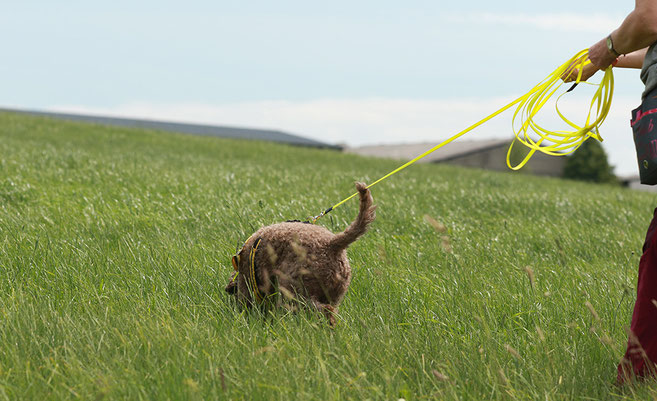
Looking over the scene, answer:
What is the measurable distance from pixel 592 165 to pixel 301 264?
153 ft

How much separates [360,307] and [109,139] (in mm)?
21675

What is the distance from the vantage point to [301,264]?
10.9ft

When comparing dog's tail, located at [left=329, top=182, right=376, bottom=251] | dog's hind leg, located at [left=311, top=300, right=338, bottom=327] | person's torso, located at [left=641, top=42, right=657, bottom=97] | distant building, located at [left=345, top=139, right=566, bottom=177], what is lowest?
distant building, located at [left=345, top=139, right=566, bottom=177]

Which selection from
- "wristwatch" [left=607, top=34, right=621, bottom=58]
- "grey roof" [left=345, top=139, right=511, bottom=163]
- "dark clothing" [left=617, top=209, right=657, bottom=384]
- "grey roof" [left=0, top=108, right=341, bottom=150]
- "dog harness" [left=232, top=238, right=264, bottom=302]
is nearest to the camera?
"dark clothing" [left=617, top=209, right=657, bottom=384]

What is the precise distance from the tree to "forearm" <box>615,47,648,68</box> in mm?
45189

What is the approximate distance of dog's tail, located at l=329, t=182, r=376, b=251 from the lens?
3084mm

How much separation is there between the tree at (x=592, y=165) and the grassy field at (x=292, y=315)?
131ft

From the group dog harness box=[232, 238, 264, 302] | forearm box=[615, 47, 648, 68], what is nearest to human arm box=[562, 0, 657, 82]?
forearm box=[615, 47, 648, 68]

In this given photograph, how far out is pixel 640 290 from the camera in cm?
291

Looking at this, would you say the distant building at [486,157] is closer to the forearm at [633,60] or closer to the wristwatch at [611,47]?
the forearm at [633,60]

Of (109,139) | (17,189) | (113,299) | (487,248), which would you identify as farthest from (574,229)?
(109,139)

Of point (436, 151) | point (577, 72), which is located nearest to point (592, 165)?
point (436, 151)

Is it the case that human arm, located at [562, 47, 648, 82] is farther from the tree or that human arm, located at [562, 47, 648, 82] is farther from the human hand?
the tree

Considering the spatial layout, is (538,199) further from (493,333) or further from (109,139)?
(109,139)
